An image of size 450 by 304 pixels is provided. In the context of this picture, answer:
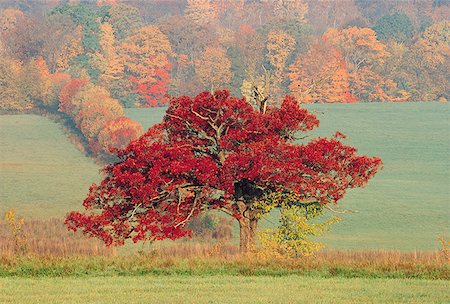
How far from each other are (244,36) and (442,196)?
6621 cm

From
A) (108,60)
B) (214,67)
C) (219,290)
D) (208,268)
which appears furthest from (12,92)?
(219,290)

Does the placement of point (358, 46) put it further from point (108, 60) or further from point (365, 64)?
point (108, 60)

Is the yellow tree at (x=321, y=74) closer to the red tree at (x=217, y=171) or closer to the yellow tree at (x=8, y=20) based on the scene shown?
the yellow tree at (x=8, y=20)

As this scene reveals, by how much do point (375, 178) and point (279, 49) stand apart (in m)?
53.0

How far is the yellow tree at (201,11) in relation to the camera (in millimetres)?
172575

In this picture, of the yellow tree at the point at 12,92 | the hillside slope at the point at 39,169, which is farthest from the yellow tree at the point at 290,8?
the hillside slope at the point at 39,169

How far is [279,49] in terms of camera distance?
136m

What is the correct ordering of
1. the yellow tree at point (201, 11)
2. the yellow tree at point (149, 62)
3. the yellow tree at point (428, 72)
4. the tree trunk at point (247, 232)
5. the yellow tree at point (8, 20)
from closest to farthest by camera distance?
the tree trunk at point (247, 232), the yellow tree at point (149, 62), the yellow tree at point (428, 72), the yellow tree at point (8, 20), the yellow tree at point (201, 11)

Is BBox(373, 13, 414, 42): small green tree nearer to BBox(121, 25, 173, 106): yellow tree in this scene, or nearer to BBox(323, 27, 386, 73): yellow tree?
BBox(323, 27, 386, 73): yellow tree

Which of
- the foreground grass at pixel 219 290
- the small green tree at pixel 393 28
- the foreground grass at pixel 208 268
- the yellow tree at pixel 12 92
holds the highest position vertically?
the small green tree at pixel 393 28

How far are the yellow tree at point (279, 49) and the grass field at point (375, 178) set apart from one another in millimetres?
11786

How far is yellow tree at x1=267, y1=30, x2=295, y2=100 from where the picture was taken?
129 m

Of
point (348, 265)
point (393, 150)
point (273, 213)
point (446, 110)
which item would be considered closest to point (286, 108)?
point (348, 265)

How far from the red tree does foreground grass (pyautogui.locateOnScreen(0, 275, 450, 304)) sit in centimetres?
738
